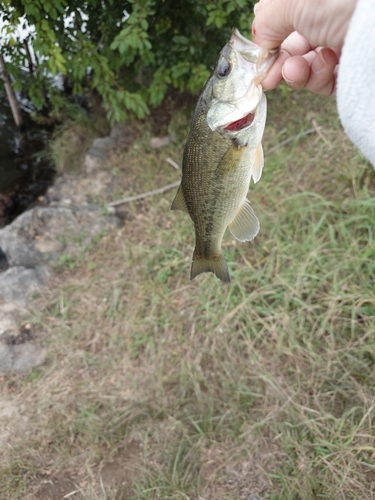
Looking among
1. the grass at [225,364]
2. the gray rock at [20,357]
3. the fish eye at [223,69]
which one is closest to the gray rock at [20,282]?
the grass at [225,364]

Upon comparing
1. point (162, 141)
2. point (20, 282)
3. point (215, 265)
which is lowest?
point (20, 282)

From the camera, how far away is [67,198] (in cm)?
443

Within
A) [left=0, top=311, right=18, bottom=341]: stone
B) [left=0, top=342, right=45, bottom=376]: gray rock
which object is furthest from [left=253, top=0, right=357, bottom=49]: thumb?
[left=0, top=311, right=18, bottom=341]: stone

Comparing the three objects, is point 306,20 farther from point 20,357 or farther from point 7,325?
point 7,325

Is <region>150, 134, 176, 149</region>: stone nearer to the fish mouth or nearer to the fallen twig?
the fallen twig

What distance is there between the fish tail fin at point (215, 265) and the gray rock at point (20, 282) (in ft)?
7.30

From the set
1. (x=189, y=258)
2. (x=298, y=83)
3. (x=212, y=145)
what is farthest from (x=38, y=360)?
(x=298, y=83)

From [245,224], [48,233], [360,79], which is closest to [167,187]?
[48,233]

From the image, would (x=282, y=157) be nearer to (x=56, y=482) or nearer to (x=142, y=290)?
(x=142, y=290)

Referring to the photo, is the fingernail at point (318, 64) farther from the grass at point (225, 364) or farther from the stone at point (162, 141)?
the stone at point (162, 141)

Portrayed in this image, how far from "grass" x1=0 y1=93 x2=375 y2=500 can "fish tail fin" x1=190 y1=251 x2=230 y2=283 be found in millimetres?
1095

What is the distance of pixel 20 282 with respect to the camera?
3.60 m

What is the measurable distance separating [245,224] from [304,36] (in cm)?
68

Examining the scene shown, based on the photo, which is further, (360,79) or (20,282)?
(20,282)
